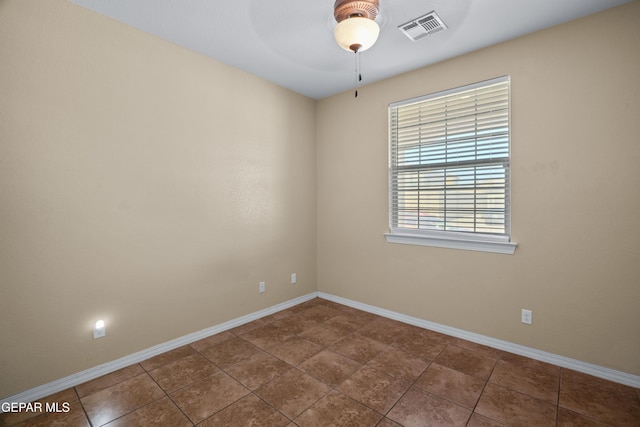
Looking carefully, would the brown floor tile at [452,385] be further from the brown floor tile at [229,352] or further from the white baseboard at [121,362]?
the white baseboard at [121,362]

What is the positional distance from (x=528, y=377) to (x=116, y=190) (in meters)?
3.51

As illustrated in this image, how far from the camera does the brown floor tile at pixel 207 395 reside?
1.91 m

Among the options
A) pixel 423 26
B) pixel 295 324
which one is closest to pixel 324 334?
pixel 295 324

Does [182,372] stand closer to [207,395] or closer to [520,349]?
[207,395]

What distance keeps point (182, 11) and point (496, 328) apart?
12.2 feet

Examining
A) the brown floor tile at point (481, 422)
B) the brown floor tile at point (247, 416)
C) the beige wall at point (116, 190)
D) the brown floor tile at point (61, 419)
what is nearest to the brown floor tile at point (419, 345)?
the brown floor tile at point (481, 422)

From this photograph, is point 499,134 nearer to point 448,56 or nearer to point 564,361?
point 448,56

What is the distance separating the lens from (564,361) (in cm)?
240

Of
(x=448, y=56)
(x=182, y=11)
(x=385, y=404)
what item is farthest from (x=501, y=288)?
(x=182, y=11)

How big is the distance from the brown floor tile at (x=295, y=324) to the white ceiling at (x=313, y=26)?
9.00 ft

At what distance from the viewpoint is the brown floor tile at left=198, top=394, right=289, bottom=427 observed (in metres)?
1.80

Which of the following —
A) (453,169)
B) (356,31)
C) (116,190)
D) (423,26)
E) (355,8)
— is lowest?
(116,190)

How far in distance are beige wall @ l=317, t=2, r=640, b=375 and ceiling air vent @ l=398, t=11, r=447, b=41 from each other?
6.8 inches

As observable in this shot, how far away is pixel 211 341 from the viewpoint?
2.88m
